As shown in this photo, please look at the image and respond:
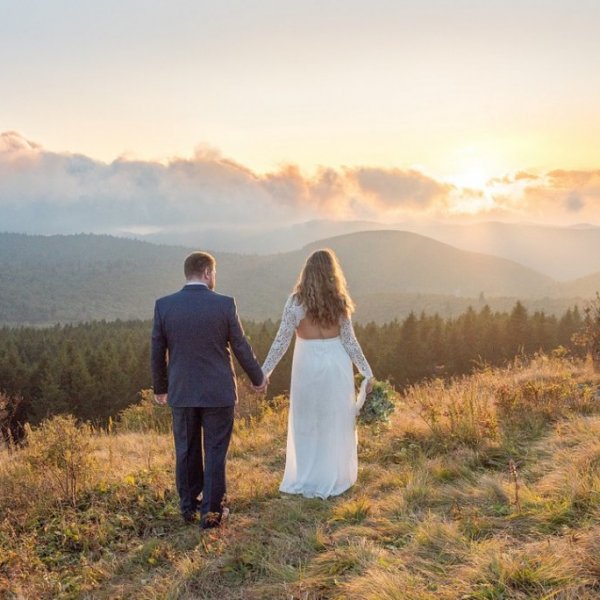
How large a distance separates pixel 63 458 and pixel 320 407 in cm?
279

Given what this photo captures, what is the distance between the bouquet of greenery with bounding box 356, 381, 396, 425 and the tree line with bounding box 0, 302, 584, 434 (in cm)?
4069

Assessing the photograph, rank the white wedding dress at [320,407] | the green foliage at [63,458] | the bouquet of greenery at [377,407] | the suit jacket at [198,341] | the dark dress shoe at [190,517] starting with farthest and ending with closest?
the bouquet of greenery at [377,407]
the white wedding dress at [320,407]
the green foliage at [63,458]
the dark dress shoe at [190,517]
the suit jacket at [198,341]

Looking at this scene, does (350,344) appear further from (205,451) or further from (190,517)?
(190,517)

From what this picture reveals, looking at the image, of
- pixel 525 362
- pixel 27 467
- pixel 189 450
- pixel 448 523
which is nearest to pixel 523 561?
pixel 448 523

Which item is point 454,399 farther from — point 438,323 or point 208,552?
point 438,323

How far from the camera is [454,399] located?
309 inches

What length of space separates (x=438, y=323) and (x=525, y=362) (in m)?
56.5

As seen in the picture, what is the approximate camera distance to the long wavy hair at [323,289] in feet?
19.0

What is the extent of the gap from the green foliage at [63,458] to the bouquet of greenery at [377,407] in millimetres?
3043

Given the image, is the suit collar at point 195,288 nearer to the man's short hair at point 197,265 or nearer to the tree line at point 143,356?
the man's short hair at point 197,265

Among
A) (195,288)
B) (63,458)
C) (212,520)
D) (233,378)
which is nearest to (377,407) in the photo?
(233,378)

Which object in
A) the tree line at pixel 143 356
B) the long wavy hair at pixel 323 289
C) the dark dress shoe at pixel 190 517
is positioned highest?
the long wavy hair at pixel 323 289

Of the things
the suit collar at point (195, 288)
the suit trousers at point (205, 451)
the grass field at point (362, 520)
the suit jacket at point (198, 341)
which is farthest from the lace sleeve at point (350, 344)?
the suit collar at point (195, 288)

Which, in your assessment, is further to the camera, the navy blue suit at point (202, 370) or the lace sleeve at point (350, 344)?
the lace sleeve at point (350, 344)
